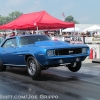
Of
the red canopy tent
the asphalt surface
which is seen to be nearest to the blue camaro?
the asphalt surface

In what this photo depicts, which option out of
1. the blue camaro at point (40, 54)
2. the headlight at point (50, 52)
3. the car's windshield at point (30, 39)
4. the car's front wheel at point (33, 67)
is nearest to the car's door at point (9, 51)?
the blue camaro at point (40, 54)

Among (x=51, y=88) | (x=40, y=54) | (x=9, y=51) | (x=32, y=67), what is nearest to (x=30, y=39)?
(x=9, y=51)

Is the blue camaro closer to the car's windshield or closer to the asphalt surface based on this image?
the car's windshield

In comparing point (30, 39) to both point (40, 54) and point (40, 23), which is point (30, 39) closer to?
point (40, 54)

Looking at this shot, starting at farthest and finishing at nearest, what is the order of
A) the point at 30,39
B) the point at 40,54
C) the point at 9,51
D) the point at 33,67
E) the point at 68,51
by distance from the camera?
the point at 9,51, the point at 30,39, the point at 33,67, the point at 68,51, the point at 40,54

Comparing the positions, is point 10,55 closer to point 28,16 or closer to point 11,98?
point 11,98

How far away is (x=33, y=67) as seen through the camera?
A: 8.11 meters

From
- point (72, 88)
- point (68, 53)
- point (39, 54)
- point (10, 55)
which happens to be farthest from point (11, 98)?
point (10, 55)

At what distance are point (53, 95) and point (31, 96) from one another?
53 centimetres

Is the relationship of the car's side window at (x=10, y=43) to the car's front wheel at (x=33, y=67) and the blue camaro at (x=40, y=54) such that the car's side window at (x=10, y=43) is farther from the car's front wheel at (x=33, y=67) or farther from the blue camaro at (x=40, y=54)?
the car's front wheel at (x=33, y=67)

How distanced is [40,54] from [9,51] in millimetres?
2181

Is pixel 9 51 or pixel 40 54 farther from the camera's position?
pixel 9 51

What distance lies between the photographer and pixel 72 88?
6.59m

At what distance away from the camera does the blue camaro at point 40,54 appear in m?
7.65
